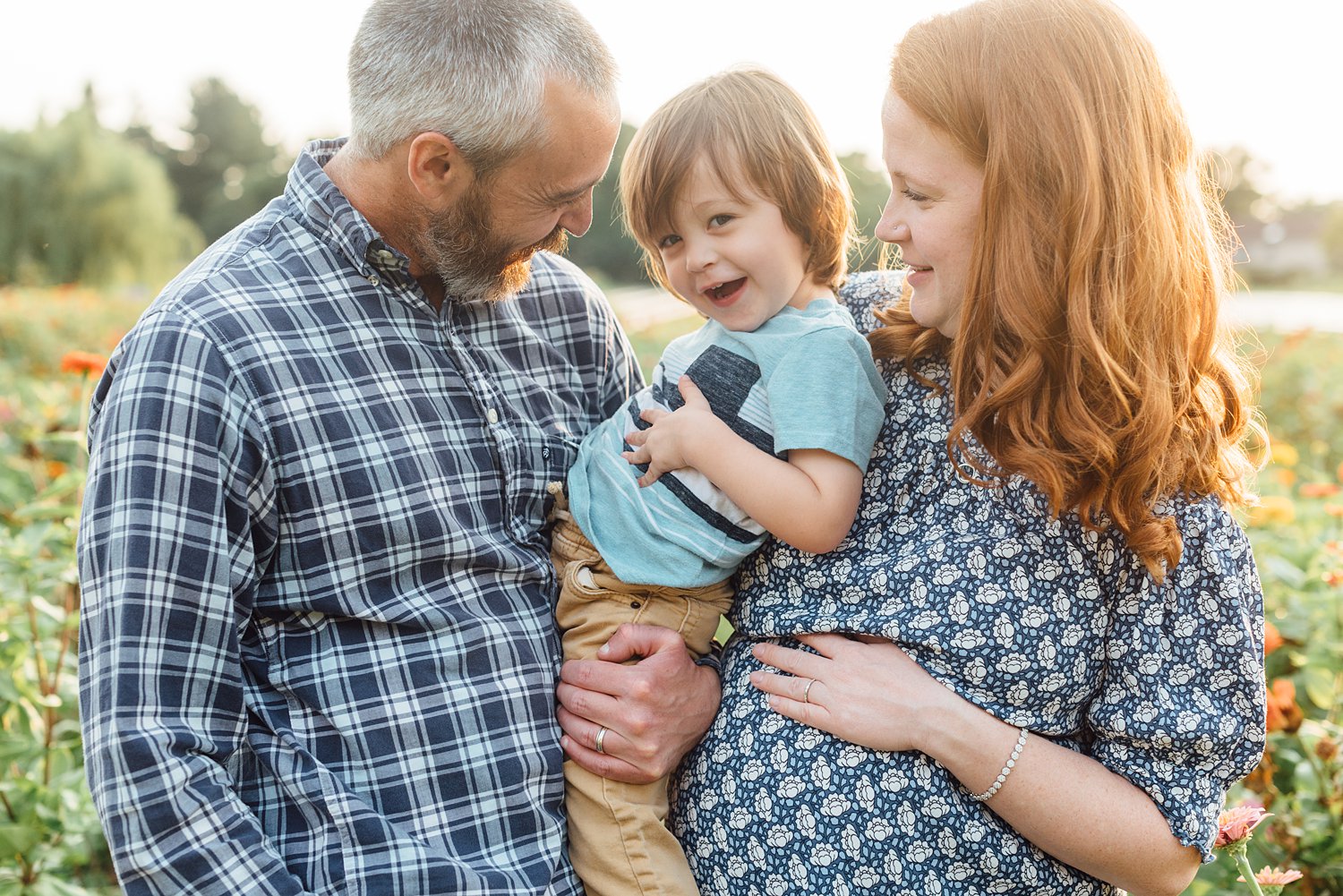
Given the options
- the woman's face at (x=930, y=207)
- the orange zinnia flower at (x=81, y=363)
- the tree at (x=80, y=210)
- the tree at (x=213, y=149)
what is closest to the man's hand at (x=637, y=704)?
the woman's face at (x=930, y=207)

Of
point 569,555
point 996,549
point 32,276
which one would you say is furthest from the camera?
point 32,276

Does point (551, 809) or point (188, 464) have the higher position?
point (188, 464)

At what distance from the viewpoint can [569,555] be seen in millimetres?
1826

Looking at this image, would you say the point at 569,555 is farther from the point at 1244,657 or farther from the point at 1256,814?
the point at 1256,814

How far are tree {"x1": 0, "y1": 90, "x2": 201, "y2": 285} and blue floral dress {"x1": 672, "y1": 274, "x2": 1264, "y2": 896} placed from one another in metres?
22.6

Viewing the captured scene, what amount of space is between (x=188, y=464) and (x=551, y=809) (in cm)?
78

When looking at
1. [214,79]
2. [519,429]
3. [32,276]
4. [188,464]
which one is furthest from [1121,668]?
[214,79]

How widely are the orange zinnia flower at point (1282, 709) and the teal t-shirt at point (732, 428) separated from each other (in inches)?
45.4

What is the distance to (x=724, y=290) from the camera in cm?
182

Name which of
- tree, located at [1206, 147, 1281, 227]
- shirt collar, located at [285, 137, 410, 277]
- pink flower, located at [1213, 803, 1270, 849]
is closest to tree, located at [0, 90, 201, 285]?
shirt collar, located at [285, 137, 410, 277]

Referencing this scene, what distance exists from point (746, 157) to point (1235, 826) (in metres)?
1.30

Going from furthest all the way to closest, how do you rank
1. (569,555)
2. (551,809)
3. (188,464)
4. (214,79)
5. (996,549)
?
(214,79) < (569,555) < (551,809) < (996,549) < (188,464)

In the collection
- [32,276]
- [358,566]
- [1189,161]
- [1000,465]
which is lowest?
[32,276]

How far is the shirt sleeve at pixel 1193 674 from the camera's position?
57.7 inches
